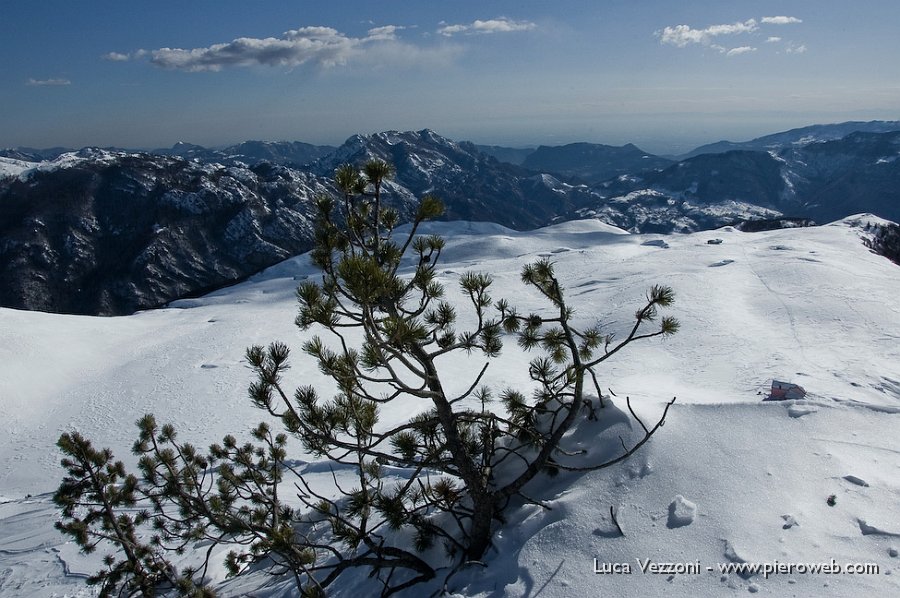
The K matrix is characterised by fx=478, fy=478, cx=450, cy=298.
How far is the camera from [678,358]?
28156 millimetres

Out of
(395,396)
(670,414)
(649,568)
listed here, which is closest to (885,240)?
(670,414)

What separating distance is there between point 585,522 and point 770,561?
171cm

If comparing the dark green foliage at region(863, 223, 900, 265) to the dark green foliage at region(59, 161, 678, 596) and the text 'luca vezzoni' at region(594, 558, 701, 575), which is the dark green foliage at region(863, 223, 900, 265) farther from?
the text 'luca vezzoni' at region(594, 558, 701, 575)

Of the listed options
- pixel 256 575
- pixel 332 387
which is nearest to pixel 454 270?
pixel 332 387

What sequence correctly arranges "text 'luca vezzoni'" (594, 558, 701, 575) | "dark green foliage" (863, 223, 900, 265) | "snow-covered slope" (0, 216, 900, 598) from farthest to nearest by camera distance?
"dark green foliage" (863, 223, 900, 265), "snow-covered slope" (0, 216, 900, 598), "text 'luca vezzoni'" (594, 558, 701, 575)

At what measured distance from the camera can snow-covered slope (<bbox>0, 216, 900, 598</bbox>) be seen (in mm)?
4766

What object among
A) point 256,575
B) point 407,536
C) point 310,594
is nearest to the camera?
point 310,594

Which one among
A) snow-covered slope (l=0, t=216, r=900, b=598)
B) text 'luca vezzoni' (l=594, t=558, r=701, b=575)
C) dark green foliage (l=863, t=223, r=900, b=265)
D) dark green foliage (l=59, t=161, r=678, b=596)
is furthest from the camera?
dark green foliage (l=863, t=223, r=900, b=265)

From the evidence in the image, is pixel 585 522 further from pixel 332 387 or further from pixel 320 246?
pixel 332 387

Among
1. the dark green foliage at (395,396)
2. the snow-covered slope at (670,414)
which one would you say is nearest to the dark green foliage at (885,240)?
the snow-covered slope at (670,414)

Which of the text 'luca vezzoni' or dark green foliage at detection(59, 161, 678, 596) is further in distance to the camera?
the text 'luca vezzoni'

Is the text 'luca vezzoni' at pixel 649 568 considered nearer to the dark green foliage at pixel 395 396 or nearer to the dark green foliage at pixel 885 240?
the dark green foliage at pixel 395 396

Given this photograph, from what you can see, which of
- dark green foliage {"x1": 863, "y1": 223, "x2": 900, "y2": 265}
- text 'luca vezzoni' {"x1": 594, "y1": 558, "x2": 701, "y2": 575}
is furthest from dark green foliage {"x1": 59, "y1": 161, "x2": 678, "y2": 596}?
dark green foliage {"x1": 863, "y1": 223, "x2": 900, "y2": 265}

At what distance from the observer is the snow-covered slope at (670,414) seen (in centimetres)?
477
